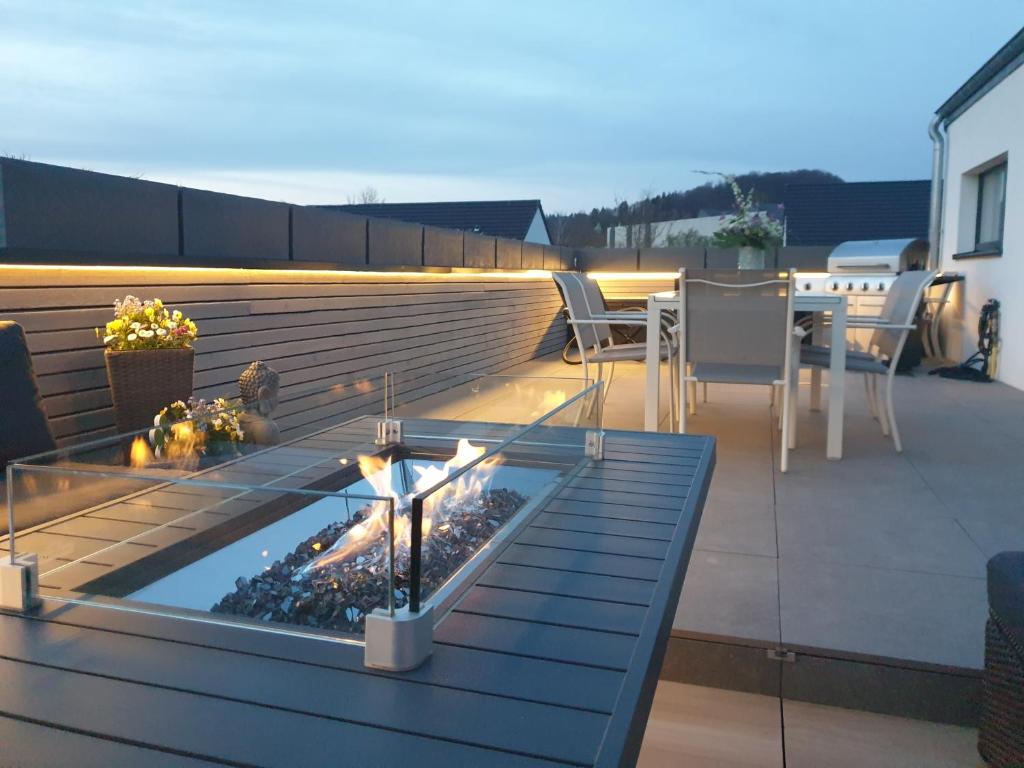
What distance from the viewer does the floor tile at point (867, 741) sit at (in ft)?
6.23

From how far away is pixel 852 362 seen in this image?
4648 millimetres

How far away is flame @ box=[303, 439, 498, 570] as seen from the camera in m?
1.13

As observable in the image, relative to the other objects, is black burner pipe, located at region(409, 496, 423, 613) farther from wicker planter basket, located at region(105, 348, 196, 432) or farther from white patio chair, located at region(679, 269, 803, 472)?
white patio chair, located at region(679, 269, 803, 472)

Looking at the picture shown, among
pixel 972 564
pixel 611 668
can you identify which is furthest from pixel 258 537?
pixel 972 564

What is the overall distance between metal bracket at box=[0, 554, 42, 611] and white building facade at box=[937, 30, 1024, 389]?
7.38m

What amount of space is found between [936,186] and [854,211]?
→ 4612 millimetres

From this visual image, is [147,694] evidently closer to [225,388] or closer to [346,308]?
[225,388]

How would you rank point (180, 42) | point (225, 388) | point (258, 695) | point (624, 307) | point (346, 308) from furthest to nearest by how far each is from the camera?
point (180, 42) < point (624, 307) < point (346, 308) < point (225, 388) < point (258, 695)

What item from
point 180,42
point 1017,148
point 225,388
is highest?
point 180,42

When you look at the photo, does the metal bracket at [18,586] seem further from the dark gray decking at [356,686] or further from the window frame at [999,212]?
the window frame at [999,212]

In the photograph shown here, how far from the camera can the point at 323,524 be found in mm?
1247

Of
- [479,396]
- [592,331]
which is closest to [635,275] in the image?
[592,331]

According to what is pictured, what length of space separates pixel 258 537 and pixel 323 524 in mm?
111

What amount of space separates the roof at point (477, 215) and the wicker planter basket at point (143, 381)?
44.1ft
